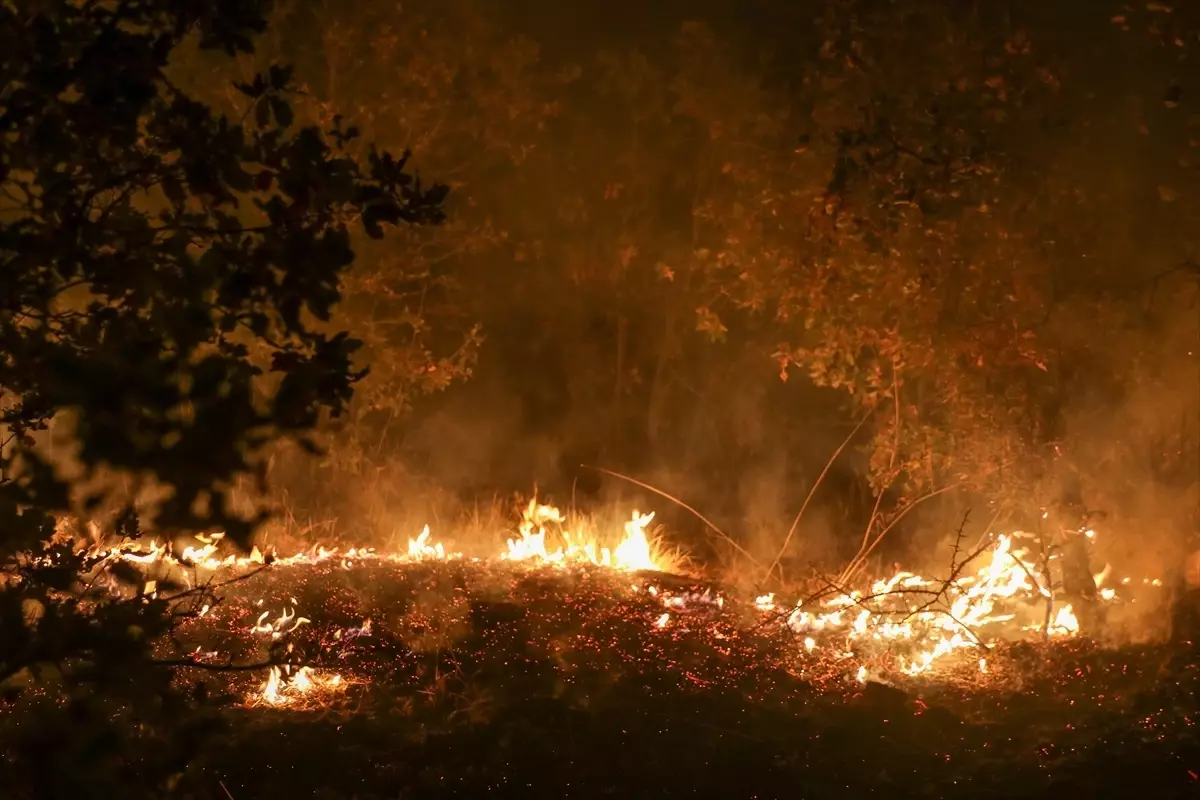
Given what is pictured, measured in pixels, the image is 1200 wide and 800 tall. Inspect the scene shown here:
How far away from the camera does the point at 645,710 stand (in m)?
6.18

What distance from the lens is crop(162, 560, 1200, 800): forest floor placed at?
17.7 feet

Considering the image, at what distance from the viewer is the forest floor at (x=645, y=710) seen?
539 cm

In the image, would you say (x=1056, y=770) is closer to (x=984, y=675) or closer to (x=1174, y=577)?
(x=984, y=675)

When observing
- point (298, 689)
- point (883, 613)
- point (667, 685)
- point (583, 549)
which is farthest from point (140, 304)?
point (583, 549)

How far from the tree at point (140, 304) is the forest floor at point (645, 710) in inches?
84.7

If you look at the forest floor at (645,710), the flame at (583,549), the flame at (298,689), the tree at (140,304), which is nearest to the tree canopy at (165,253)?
the tree at (140,304)

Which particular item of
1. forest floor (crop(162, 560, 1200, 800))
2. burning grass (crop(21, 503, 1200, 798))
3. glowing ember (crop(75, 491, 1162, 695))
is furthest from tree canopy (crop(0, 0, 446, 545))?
glowing ember (crop(75, 491, 1162, 695))

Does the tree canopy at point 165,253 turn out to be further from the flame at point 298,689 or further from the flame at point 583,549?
the flame at point 583,549

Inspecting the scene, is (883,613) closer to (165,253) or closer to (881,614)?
(881,614)

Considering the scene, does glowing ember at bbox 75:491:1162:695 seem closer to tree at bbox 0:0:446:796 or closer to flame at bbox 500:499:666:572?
flame at bbox 500:499:666:572

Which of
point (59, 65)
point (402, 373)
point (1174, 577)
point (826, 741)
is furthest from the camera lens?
point (402, 373)

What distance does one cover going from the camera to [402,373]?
11.7 m

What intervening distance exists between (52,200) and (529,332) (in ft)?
43.3

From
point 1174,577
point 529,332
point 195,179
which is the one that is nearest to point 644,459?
point 529,332
